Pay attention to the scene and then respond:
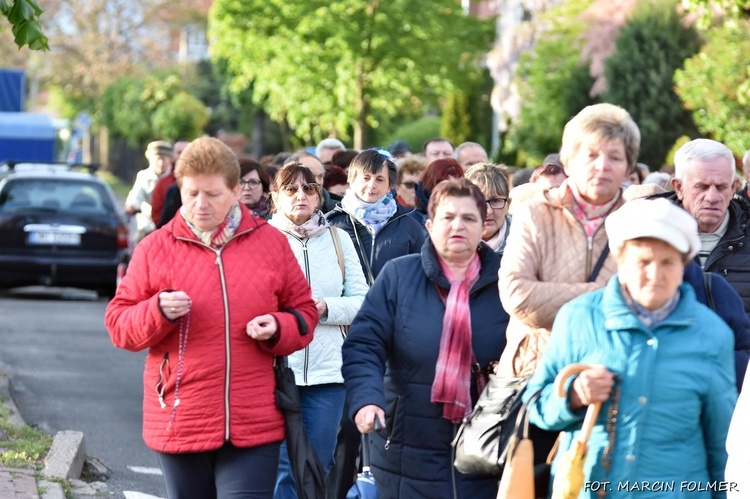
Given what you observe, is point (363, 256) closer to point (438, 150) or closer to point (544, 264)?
point (544, 264)

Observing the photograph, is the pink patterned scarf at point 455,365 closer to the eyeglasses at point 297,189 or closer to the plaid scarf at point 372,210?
the eyeglasses at point 297,189

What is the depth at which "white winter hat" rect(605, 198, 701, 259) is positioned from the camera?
421 cm

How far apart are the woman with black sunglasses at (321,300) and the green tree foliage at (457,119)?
39239 millimetres

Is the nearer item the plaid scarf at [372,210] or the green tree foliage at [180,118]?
the plaid scarf at [372,210]

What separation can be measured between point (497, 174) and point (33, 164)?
520 inches

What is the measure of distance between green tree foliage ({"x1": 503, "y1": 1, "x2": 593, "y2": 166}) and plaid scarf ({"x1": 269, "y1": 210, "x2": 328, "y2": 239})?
103ft

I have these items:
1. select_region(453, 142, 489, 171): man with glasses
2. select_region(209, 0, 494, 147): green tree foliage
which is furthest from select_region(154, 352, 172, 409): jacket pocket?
select_region(209, 0, 494, 147): green tree foliage

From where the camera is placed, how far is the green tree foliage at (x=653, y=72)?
33.9 m

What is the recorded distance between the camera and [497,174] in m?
8.30

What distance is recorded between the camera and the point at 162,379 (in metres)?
5.32

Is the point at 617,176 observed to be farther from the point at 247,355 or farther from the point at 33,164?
the point at 33,164

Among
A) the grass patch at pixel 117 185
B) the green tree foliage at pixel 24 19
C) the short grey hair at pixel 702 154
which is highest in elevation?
the green tree foliage at pixel 24 19

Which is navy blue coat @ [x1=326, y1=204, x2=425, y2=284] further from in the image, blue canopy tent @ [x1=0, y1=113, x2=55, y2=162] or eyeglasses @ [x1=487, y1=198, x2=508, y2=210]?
blue canopy tent @ [x1=0, y1=113, x2=55, y2=162]

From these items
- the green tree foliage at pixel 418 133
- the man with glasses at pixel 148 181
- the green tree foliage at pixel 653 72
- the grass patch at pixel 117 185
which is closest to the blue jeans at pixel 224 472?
the man with glasses at pixel 148 181
